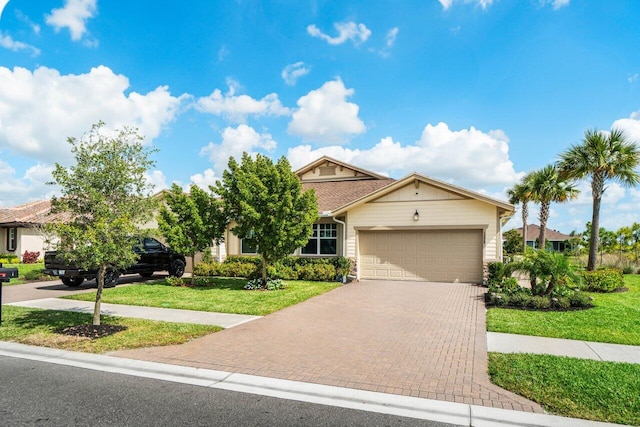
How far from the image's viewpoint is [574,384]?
546cm

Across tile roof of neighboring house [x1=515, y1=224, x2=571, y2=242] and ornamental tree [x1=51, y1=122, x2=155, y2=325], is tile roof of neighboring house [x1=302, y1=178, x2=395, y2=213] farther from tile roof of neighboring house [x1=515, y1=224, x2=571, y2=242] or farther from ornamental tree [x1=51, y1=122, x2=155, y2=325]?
tile roof of neighboring house [x1=515, y1=224, x2=571, y2=242]

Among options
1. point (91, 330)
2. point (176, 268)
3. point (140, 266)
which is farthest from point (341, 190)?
point (91, 330)

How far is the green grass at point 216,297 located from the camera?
11562mm

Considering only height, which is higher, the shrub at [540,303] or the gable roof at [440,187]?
the gable roof at [440,187]

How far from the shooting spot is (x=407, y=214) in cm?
1789

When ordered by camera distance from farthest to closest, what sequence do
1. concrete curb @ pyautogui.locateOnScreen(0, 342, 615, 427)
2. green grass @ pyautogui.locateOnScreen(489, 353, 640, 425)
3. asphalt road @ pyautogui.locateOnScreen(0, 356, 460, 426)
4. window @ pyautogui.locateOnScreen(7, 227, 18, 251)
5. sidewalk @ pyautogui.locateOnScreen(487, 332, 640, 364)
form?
window @ pyautogui.locateOnScreen(7, 227, 18, 251) → sidewalk @ pyautogui.locateOnScreen(487, 332, 640, 364) → green grass @ pyautogui.locateOnScreen(489, 353, 640, 425) → concrete curb @ pyautogui.locateOnScreen(0, 342, 615, 427) → asphalt road @ pyautogui.locateOnScreen(0, 356, 460, 426)

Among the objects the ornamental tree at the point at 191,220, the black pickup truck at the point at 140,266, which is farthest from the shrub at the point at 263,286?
the black pickup truck at the point at 140,266

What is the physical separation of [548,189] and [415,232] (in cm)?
1773

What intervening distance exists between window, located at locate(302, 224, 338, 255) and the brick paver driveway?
7682 mm

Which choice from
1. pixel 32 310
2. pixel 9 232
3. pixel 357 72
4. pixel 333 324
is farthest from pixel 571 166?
pixel 9 232

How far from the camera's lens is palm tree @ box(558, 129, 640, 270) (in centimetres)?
1877

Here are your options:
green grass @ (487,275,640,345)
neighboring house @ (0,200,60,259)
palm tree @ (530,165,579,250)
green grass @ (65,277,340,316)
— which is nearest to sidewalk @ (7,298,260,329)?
green grass @ (65,277,340,316)

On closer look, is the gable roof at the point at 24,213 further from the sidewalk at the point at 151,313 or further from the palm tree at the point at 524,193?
the palm tree at the point at 524,193

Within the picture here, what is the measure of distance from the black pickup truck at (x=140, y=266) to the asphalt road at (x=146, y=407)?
1043 cm
